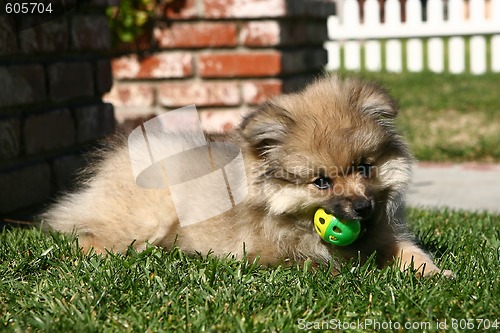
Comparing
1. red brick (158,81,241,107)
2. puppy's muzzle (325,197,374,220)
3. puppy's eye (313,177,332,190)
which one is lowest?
puppy's muzzle (325,197,374,220)

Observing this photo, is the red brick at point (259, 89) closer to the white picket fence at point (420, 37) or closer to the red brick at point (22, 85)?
the red brick at point (22, 85)

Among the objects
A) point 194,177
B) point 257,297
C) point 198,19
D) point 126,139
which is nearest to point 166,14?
point 198,19

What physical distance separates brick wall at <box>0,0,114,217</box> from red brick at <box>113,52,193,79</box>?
2.39 feet

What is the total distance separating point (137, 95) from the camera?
6.28 m

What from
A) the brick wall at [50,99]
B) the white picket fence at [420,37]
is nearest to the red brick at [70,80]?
the brick wall at [50,99]

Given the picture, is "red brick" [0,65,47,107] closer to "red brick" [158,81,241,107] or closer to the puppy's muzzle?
"red brick" [158,81,241,107]

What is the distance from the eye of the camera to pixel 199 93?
6160 mm

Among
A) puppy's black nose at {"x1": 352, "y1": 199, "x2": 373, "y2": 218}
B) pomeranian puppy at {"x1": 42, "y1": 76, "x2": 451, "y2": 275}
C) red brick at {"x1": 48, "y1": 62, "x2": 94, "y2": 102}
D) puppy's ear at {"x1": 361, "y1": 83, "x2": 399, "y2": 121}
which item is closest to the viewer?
puppy's black nose at {"x1": 352, "y1": 199, "x2": 373, "y2": 218}

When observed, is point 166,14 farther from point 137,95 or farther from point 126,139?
point 126,139

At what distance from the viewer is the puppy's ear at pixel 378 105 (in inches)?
139

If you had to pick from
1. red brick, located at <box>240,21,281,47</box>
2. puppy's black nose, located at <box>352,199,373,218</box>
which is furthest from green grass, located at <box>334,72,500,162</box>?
puppy's black nose, located at <box>352,199,373,218</box>

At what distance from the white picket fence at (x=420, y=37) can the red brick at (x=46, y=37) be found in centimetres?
918

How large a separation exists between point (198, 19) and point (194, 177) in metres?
2.61

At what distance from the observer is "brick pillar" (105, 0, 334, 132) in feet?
19.6
